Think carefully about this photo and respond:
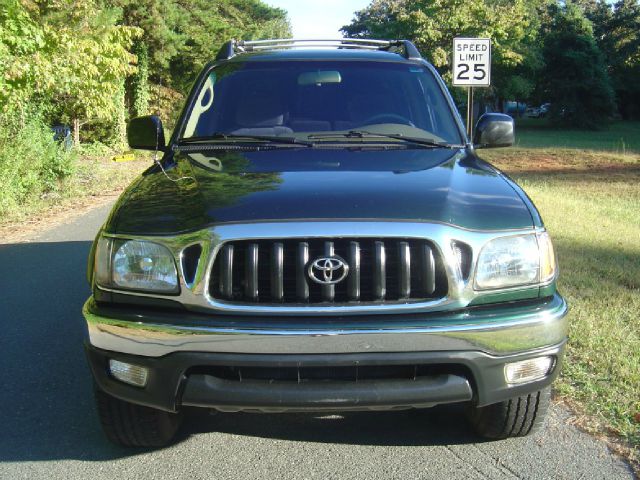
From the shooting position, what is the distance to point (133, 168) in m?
20.5

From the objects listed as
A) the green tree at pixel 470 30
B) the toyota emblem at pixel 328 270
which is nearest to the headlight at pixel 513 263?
the toyota emblem at pixel 328 270

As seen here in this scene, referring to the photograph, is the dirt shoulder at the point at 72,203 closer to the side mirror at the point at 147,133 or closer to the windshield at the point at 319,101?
the side mirror at the point at 147,133

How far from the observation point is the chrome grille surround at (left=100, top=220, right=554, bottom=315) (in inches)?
117

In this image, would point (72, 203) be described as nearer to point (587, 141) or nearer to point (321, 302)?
point (321, 302)

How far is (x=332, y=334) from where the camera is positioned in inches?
114

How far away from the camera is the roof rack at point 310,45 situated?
525 cm

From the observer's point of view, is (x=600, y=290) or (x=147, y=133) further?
(x=600, y=290)

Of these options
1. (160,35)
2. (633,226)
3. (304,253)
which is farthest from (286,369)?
(160,35)

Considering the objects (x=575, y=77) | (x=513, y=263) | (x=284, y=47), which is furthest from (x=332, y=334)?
(x=575, y=77)

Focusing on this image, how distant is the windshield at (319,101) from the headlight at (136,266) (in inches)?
57.7

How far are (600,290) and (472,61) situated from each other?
650cm

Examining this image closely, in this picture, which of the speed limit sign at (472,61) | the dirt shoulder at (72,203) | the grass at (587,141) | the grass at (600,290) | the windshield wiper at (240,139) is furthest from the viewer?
the grass at (587,141)

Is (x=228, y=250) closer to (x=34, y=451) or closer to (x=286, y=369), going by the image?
(x=286, y=369)

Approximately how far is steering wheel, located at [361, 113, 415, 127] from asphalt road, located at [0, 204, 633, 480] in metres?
1.75
